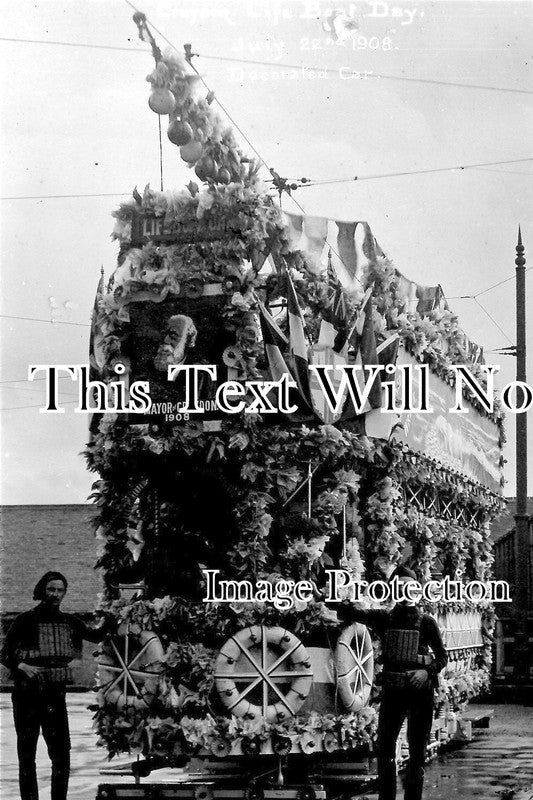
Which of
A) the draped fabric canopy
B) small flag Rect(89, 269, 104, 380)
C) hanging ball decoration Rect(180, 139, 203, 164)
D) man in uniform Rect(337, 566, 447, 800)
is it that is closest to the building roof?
the draped fabric canopy

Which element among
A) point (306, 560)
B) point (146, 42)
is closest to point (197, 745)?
point (306, 560)

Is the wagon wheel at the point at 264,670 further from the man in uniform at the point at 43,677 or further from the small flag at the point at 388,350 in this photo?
the small flag at the point at 388,350

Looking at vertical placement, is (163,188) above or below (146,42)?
below

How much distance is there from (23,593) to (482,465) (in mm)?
16858

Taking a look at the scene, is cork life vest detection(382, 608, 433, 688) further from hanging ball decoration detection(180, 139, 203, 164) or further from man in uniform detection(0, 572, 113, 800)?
hanging ball decoration detection(180, 139, 203, 164)

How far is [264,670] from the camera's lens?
1027cm

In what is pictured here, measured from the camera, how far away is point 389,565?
452 inches

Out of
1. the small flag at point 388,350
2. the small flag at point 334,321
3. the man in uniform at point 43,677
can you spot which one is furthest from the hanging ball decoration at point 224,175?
the man in uniform at point 43,677

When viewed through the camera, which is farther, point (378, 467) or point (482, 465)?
point (482, 465)

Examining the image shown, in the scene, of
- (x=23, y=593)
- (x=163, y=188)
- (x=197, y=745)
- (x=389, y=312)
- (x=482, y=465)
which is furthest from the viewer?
(x=23, y=593)

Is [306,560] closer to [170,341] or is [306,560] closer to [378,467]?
[378,467]

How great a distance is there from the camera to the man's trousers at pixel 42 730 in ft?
32.3

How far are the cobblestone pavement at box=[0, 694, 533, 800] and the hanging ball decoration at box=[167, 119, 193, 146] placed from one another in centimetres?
580

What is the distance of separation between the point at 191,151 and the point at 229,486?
2.84 metres
